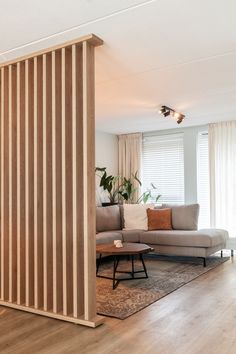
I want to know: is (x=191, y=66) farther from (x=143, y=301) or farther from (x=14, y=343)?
(x=14, y=343)

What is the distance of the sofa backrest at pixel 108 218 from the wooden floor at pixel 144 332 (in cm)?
270

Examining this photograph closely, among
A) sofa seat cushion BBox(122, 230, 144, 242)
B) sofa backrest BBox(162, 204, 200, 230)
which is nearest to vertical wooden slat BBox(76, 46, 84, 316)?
sofa seat cushion BBox(122, 230, 144, 242)

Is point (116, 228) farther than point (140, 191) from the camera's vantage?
No

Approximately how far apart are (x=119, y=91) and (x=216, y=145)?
2841mm

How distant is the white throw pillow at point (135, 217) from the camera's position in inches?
253

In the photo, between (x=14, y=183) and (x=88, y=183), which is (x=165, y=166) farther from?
(x=88, y=183)

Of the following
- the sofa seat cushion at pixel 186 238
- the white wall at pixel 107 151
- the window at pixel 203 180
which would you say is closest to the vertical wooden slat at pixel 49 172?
the sofa seat cushion at pixel 186 238

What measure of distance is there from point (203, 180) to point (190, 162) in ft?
1.46

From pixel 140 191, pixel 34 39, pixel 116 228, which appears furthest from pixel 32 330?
pixel 140 191

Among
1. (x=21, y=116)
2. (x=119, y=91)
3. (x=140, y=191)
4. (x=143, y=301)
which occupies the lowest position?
(x=143, y=301)

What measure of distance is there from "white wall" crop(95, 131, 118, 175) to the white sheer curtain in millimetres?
2164

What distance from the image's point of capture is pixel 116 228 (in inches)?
257

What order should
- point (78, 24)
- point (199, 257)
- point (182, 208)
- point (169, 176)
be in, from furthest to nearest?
point (169, 176), point (182, 208), point (199, 257), point (78, 24)

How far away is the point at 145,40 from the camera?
315 centimetres
